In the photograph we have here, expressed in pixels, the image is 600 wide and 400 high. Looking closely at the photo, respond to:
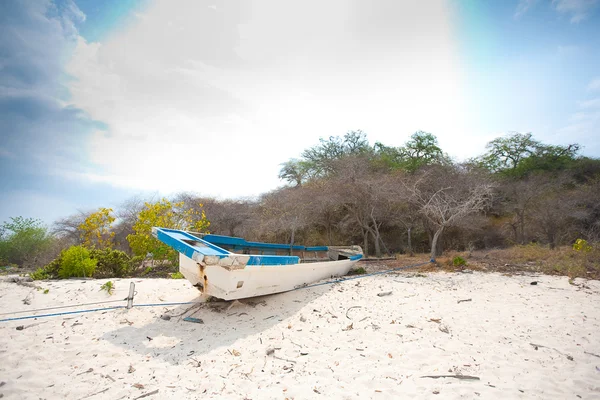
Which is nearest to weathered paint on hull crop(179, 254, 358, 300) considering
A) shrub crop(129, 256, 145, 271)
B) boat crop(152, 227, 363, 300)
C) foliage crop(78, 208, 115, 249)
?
boat crop(152, 227, 363, 300)

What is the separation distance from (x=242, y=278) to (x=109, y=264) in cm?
595

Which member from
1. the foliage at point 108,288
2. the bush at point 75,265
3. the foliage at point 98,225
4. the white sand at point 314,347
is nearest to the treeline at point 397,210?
the foliage at point 98,225

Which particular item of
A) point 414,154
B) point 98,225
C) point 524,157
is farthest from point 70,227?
point 524,157

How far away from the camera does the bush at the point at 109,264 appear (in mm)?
8602

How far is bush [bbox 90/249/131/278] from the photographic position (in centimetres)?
860

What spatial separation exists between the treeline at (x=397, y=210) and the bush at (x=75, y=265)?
1.64m

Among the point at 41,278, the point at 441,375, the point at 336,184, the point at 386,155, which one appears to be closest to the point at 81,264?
the point at 41,278

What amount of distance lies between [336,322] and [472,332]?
2.27 meters

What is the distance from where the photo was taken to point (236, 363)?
3906 mm

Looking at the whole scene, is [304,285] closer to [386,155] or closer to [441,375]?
[441,375]

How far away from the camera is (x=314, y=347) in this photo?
4.32 metres

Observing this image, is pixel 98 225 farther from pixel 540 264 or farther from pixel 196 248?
pixel 540 264

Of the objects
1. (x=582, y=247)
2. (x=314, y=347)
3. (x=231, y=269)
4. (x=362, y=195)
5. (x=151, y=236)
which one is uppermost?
(x=362, y=195)

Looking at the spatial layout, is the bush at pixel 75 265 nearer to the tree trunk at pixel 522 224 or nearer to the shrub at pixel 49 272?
the shrub at pixel 49 272
